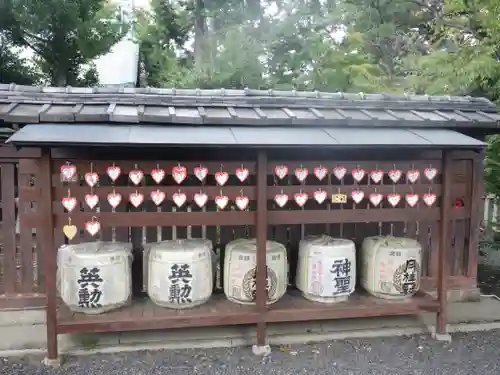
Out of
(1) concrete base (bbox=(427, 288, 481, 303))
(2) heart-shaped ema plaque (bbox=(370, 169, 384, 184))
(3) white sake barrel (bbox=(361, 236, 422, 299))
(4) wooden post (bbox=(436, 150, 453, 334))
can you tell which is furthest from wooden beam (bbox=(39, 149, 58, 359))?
(1) concrete base (bbox=(427, 288, 481, 303))

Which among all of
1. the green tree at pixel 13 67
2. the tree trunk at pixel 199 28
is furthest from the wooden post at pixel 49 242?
the tree trunk at pixel 199 28

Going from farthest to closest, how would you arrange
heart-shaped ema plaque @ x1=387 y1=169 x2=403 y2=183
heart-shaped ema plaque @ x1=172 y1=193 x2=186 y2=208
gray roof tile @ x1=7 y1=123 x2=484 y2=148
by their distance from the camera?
heart-shaped ema plaque @ x1=387 y1=169 x2=403 y2=183 < heart-shaped ema plaque @ x1=172 y1=193 x2=186 y2=208 < gray roof tile @ x1=7 y1=123 x2=484 y2=148

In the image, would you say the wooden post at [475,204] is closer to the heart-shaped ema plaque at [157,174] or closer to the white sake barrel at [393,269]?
the white sake barrel at [393,269]

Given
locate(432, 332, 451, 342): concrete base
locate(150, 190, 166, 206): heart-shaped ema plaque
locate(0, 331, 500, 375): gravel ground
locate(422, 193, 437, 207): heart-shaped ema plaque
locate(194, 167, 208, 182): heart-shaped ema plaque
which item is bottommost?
locate(0, 331, 500, 375): gravel ground

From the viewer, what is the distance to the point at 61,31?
30.5ft

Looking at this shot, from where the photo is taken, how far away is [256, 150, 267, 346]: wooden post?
13.2 feet

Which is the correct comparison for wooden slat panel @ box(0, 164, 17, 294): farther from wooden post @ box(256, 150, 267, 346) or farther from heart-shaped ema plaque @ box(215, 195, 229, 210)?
wooden post @ box(256, 150, 267, 346)

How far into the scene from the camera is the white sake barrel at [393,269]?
15.0ft

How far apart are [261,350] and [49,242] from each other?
84.3 inches

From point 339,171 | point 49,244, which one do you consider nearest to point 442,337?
point 339,171

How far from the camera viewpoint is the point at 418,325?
15.7 ft

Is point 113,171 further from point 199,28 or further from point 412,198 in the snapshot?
point 199,28

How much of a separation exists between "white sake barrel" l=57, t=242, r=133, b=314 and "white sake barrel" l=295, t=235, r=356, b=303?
1762 millimetres

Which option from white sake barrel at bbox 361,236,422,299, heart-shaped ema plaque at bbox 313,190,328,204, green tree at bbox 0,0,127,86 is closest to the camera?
heart-shaped ema plaque at bbox 313,190,328,204
